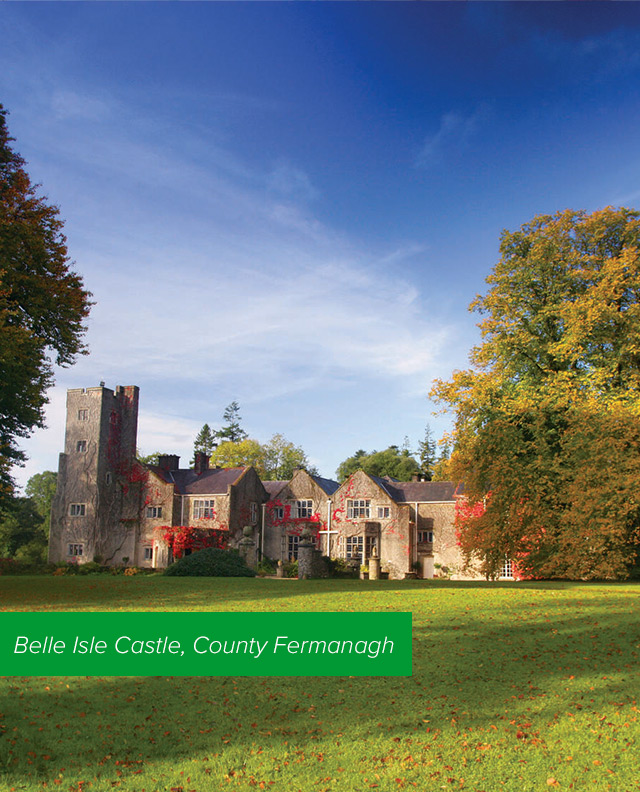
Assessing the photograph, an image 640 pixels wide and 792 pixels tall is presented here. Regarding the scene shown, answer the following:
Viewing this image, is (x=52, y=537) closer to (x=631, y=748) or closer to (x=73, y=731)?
(x=73, y=731)

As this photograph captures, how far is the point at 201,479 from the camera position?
5428 cm

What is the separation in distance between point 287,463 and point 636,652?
66799 mm

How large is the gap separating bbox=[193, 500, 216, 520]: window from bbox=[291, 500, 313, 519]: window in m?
6.14

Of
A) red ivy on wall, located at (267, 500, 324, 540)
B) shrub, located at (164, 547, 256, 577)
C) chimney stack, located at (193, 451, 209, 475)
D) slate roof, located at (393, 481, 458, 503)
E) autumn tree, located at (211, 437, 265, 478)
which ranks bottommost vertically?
shrub, located at (164, 547, 256, 577)

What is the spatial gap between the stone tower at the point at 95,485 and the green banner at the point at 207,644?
3767 centimetres

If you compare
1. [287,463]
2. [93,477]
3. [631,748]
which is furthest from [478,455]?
[287,463]

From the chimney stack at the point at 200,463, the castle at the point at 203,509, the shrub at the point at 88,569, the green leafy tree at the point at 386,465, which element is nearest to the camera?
the shrub at the point at 88,569

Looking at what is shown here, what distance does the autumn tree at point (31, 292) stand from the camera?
76.2 feet

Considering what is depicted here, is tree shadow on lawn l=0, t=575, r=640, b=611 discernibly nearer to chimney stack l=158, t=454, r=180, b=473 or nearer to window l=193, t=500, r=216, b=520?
window l=193, t=500, r=216, b=520

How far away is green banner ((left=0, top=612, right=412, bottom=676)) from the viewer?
1118cm

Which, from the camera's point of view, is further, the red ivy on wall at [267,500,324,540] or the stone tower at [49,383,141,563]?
the red ivy on wall at [267,500,324,540]

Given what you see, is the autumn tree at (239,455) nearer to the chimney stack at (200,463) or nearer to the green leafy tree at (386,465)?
the green leafy tree at (386,465)

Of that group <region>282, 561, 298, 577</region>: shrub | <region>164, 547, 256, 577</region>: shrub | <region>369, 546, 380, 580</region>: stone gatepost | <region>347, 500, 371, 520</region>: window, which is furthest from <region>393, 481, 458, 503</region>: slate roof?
<region>164, 547, 256, 577</region>: shrub

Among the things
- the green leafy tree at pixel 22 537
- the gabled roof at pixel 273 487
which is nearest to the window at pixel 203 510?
the gabled roof at pixel 273 487
